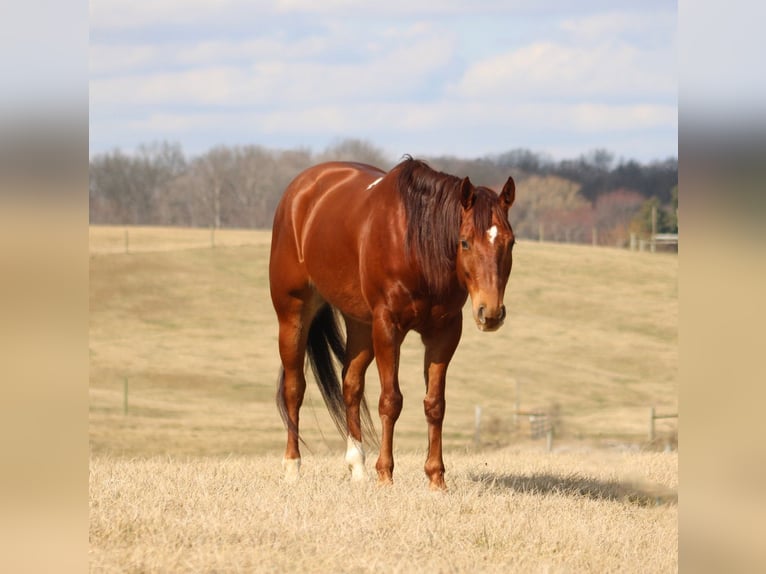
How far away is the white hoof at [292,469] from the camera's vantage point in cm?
794

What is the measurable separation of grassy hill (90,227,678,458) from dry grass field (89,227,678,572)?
0.14 metres

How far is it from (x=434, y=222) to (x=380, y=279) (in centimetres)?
62

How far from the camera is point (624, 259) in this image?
194 feet

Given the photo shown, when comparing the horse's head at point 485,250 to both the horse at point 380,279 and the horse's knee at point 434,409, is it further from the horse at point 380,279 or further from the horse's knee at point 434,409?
the horse's knee at point 434,409

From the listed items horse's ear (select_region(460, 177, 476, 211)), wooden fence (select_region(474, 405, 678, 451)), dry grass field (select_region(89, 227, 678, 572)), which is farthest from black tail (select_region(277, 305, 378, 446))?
wooden fence (select_region(474, 405, 678, 451))

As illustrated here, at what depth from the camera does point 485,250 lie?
6324 mm

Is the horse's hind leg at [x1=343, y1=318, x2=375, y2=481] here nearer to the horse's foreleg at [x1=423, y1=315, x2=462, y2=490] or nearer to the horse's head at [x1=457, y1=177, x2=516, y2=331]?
the horse's foreleg at [x1=423, y1=315, x2=462, y2=490]

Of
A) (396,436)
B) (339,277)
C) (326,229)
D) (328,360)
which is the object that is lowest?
(396,436)

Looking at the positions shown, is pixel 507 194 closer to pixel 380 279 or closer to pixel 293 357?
pixel 380 279

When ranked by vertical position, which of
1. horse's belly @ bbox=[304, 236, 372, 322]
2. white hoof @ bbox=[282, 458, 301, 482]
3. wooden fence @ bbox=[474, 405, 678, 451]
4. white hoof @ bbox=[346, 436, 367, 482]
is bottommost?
wooden fence @ bbox=[474, 405, 678, 451]

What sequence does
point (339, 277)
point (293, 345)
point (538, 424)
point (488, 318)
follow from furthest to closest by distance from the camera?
point (538, 424) → point (293, 345) → point (339, 277) → point (488, 318)

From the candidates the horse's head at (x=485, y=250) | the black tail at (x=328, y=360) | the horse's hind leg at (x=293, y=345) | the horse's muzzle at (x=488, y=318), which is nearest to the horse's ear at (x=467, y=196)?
the horse's head at (x=485, y=250)

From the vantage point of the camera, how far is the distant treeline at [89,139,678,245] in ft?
233

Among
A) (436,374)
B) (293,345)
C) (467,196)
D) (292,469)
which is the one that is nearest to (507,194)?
(467,196)
